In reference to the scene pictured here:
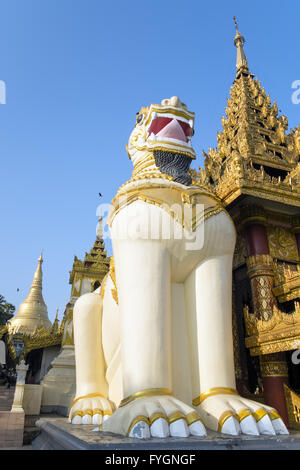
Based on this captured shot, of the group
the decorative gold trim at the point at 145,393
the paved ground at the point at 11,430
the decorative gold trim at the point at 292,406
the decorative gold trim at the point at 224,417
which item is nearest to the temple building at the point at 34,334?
the paved ground at the point at 11,430

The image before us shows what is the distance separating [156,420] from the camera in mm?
2107

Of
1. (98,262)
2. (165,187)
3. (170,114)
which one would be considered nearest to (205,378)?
(165,187)

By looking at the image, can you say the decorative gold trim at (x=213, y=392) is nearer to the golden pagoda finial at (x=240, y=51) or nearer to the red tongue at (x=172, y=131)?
the red tongue at (x=172, y=131)

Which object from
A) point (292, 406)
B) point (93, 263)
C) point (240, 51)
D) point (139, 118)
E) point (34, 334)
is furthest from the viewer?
point (34, 334)

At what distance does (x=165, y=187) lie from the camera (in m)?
3.35

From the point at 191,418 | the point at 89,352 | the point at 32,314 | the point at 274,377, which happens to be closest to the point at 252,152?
the point at 274,377

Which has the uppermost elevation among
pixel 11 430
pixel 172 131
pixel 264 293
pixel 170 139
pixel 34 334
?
pixel 172 131

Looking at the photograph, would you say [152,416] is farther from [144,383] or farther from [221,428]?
[221,428]

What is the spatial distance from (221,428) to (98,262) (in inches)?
545

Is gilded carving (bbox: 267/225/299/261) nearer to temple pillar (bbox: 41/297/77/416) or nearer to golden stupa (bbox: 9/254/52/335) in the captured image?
temple pillar (bbox: 41/297/77/416)

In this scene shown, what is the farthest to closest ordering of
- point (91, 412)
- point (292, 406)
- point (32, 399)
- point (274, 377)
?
point (32, 399)
point (274, 377)
point (292, 406)
point (91, 412)

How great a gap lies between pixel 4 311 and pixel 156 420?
A: 1389 inches

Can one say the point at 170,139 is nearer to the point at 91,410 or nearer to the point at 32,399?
the point at 91,410

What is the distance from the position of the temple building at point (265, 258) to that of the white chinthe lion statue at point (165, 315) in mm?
1486
